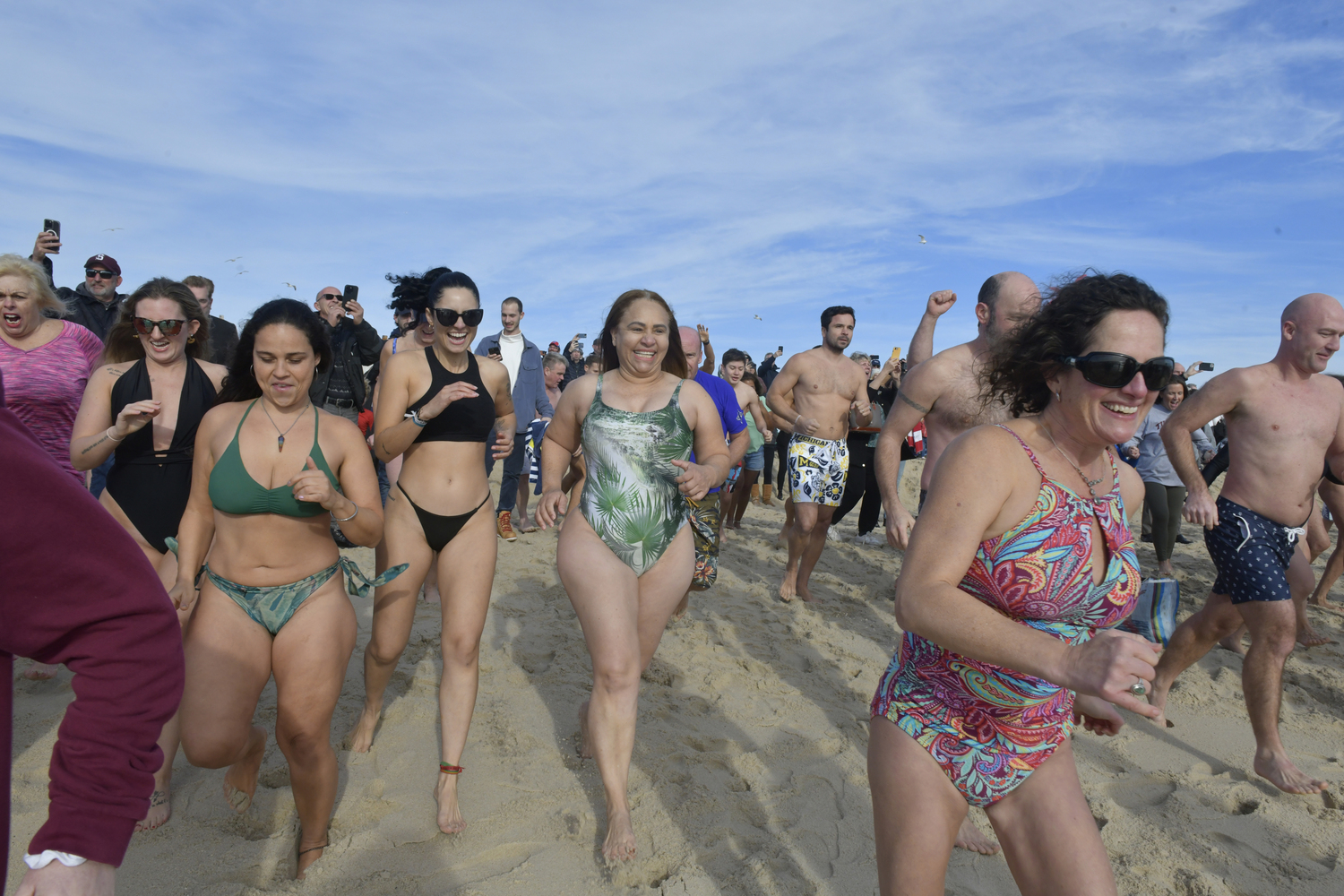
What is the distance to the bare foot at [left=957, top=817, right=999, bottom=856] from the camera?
3295 millimetres

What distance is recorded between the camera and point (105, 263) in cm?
661

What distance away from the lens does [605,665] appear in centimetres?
312

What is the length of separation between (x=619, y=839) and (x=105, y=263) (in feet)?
21.1

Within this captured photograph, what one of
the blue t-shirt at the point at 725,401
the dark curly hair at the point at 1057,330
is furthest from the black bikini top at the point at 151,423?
the dark curly hair at the point at 1057,330

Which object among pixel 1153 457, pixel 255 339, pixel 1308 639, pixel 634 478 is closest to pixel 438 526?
pixel 634 478

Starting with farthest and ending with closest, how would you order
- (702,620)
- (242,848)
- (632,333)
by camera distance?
(702,620), (632,333), (242,848)

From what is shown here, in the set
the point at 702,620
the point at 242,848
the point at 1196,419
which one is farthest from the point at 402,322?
the point at 1196,419

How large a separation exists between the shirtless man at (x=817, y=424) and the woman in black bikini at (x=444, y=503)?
3.63 meters

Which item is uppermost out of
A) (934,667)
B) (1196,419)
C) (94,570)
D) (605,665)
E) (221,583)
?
(1196,419)

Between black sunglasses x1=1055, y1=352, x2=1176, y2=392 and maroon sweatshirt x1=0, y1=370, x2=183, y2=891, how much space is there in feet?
6.20

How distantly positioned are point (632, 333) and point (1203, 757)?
3715 millimetres

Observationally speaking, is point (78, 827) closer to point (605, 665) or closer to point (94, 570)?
point (94, 570)

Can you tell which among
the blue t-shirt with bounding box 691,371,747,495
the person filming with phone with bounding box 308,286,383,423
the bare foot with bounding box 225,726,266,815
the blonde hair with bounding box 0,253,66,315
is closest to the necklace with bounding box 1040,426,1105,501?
the bare foot with bounding box 225,726,266,815

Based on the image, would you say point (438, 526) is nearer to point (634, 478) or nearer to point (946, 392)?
point (634, 478)
